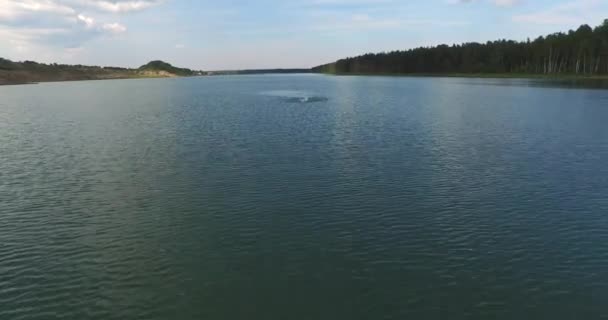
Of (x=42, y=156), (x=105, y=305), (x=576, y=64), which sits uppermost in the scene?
(x=576, y=64)

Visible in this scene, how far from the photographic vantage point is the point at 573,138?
55.6 meters

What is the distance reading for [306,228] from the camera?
90.9 feet

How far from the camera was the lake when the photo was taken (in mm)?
19734

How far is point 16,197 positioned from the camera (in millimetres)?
33312

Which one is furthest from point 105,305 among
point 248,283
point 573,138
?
point 573,138

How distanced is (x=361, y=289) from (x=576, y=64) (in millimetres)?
212690

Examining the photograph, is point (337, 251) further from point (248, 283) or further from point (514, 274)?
point (514, 274)

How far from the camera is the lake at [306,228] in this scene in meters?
19.7

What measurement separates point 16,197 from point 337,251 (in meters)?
24.9

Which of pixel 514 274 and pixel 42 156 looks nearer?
pixel 514 274

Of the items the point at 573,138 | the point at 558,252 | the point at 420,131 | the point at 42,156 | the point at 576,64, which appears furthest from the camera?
the point at 576,64

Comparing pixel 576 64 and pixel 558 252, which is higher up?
pixel 576 64

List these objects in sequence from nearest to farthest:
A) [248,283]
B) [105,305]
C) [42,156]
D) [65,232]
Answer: [105,305] → [248,283] → [65,232] → [42,156]

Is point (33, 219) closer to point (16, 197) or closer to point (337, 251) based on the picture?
point (16, 197)
